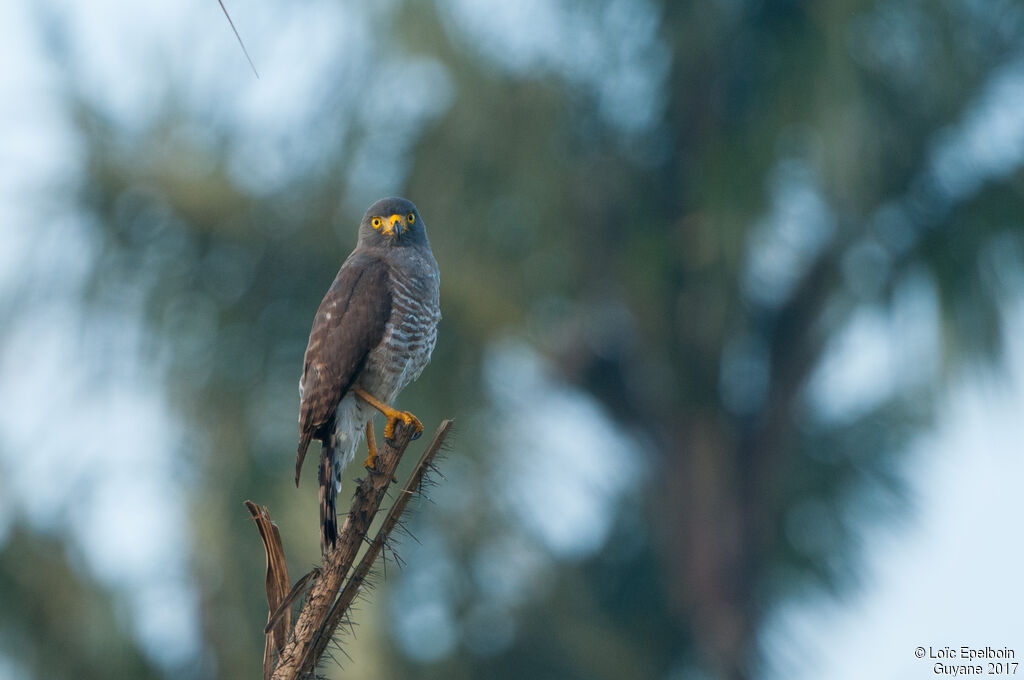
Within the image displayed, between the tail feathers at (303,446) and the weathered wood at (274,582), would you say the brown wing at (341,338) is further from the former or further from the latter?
the weathered wood at (274,582)

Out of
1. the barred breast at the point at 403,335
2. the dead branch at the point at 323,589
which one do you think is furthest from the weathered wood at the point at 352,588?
the barred breast at the point at 403,335

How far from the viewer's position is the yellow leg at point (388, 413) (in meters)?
3.16

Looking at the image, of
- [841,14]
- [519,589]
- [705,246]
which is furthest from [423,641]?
[841,14]

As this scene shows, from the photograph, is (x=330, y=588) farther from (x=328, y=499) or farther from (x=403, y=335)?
(x=403, y=335)

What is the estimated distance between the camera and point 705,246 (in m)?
8.17

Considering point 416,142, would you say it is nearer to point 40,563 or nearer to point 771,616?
point 40,563

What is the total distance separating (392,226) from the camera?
160 inches

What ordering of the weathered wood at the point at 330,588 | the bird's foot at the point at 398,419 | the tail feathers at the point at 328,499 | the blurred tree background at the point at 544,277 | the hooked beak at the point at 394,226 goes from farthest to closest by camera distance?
1. the blurred tree background at the point at 544,277
2. the hooked beak at the point at 394,226
3. the tail feathers at the point at 328,499
4. the bird's foot at the point at 398,419
5. the weathered wood at the point at 330,588

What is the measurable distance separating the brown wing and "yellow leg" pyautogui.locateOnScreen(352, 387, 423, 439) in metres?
0.07

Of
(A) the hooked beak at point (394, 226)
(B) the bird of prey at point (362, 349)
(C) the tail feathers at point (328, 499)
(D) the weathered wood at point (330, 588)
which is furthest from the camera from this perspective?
(A) the hooked beak at point (394, 226)

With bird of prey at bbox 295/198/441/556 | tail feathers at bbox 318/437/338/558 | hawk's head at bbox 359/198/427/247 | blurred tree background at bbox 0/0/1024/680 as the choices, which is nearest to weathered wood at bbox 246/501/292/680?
tail feathers at bbox 318/437/338/558

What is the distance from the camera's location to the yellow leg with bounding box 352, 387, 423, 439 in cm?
316

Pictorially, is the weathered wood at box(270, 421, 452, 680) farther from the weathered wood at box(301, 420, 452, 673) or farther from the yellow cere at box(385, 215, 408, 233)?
the yellow cere at box(385, 215, 408, 233)

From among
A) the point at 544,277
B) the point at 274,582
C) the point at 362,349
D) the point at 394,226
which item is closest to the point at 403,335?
the point at 362,349
